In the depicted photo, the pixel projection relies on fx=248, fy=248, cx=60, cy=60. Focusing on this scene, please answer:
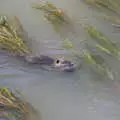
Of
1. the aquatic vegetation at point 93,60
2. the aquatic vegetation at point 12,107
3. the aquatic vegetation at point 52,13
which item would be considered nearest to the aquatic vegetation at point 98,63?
the aquatic vegetation at point 93,60

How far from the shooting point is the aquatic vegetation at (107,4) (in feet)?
2.94

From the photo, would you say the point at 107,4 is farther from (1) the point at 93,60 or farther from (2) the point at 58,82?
(2) the point at 58,82

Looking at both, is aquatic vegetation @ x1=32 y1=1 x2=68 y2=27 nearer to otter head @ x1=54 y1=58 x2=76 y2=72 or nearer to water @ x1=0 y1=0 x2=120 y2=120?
water @ x1=0 y1=0 x2=120 y2=120

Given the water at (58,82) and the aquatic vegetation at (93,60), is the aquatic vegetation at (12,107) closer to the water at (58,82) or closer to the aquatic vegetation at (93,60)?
the water at (58,82)

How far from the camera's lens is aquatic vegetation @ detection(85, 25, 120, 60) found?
0.89m

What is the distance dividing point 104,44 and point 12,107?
0.40 metres

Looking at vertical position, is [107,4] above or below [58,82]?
above

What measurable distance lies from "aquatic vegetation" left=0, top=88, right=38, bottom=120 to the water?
0.03 meters

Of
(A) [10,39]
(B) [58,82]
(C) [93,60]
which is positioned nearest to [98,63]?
(C) [93,60]

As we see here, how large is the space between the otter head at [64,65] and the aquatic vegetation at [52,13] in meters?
0.13

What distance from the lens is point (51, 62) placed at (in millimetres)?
897

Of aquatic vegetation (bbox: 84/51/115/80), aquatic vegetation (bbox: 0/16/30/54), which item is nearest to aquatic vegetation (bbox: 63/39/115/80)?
aquatic vegetation (bbox: 84/51/115/80)

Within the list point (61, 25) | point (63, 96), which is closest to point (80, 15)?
point (61, 25)

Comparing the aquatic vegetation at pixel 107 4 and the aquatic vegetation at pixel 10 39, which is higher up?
the aquatic vegetation at pixel 107 4
